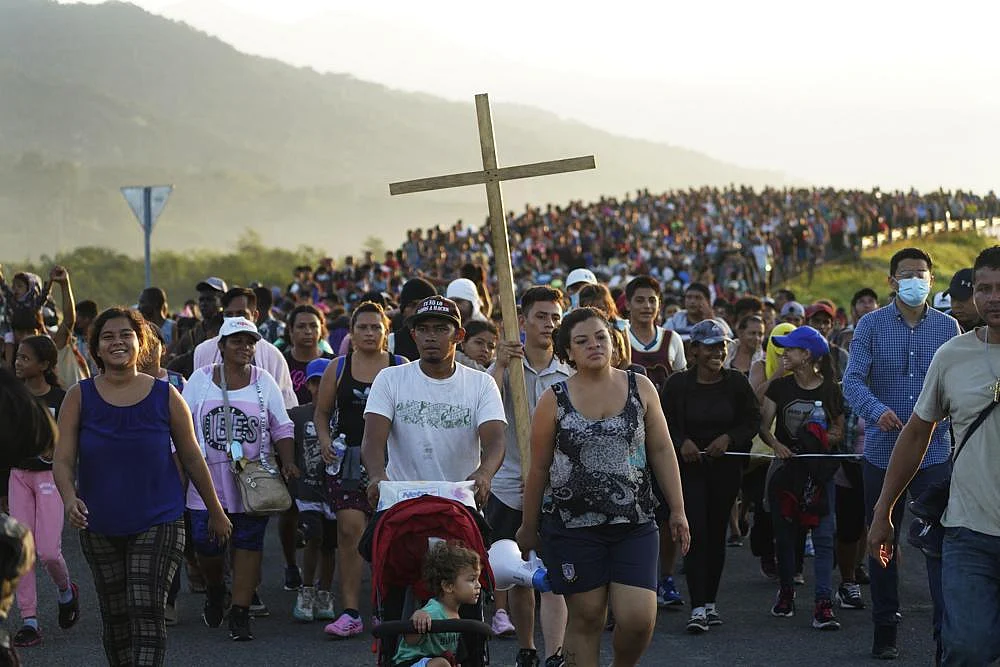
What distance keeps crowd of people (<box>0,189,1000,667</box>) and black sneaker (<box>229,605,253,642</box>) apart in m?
0.01

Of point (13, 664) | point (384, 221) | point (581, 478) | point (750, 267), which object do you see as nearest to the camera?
point (13, 664)

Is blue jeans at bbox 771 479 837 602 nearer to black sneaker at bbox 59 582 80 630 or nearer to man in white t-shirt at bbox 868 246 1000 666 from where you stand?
man in white t-shirt at bbox 868 246 1000 666

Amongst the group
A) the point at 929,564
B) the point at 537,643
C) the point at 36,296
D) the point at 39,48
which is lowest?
the point at 537,643

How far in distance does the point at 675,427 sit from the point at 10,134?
12992 centimetres

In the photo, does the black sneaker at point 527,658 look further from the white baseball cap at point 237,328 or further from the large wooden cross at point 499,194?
the white baseball cap at point 237,328

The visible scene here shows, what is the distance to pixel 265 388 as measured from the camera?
31.9 feet

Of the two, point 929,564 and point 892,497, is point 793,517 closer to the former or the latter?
point 929,564

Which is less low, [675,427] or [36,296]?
[36,296]

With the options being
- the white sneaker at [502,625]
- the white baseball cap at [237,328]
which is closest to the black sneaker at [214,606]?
the white baseball cap at [237,328]

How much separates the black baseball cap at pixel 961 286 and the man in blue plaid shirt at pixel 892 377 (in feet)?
2.34

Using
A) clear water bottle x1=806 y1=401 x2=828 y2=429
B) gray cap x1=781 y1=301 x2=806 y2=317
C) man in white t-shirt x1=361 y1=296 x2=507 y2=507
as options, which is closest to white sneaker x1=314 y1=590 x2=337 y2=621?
man in white t-shirt x1=361 y1=296 x2=507 y2=507

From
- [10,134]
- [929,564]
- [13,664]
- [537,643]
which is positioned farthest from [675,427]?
[10,134]

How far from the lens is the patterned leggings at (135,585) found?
23.8 feet

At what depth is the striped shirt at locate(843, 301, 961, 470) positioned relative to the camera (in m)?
8.90
